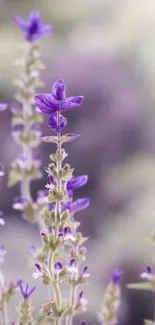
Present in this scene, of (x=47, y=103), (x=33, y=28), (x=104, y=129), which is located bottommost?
(x=47, y=103)

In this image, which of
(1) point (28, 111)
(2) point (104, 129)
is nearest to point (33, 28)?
(1) point (28, 111)

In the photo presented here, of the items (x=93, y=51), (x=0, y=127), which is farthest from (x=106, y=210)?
(x=93, y=51)

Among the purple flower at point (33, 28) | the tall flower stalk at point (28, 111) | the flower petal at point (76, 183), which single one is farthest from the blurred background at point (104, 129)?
the flower petal at point (76, 183)

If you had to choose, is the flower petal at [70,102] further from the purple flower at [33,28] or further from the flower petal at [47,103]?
the purple flower at [33,28]

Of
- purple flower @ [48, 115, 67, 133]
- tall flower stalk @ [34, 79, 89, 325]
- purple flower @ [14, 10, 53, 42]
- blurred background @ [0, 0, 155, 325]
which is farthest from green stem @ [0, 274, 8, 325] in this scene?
blurred background @ [0, 0, 155, 325]

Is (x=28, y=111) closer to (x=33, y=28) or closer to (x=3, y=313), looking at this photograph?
(x=33, y=28)

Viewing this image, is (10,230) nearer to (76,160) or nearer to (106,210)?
(106,210)
